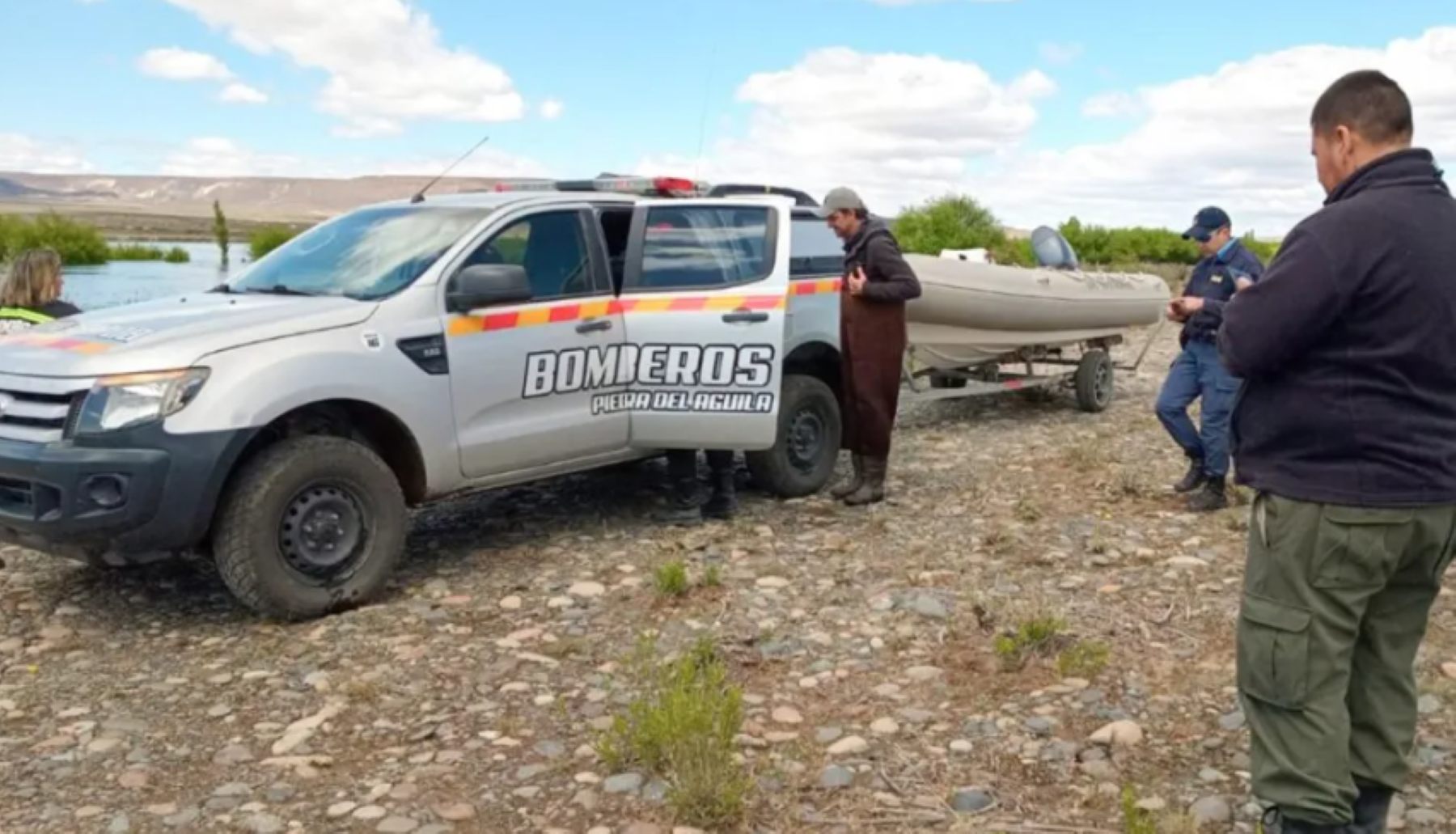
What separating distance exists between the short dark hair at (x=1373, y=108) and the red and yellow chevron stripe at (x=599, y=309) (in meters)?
4.10

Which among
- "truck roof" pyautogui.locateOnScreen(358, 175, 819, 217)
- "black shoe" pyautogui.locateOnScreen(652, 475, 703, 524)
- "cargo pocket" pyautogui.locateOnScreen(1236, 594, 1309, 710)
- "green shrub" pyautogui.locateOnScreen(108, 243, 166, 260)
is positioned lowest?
"black shoe" pyautogui.locateOnScreen(652, 475, 703, 524)

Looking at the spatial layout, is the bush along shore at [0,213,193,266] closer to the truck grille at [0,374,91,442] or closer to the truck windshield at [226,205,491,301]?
the truck windshield at [226,205,491,301]

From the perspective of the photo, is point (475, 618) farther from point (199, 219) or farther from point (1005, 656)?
point (199, 219)

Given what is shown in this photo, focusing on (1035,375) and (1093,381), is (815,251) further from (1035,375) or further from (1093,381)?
(1093,381)

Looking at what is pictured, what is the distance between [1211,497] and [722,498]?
3.04 meters

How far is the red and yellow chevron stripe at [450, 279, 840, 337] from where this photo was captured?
6223 mm

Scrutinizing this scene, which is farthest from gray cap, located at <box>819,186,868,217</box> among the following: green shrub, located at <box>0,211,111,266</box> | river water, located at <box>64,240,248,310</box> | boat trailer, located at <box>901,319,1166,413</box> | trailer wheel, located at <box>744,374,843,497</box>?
green shrub, located at <box>0,211,111,266</box>

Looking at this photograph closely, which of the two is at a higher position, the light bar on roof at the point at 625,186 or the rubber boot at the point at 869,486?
the light bar on roof at the point at 625,186

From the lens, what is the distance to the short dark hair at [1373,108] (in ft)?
10.3

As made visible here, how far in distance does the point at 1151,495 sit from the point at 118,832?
21.3 feet

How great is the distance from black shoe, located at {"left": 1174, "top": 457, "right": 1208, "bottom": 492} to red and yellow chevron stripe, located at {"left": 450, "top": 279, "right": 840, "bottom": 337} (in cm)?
297

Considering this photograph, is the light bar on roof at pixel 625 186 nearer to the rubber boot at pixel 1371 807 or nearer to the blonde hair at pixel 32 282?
the blonde hair at pixel 32 282

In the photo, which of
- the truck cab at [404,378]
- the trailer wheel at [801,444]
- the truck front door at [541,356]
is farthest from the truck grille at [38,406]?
the trailer wheel at [801,444]

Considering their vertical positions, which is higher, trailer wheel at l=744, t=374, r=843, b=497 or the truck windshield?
the truck windshield
